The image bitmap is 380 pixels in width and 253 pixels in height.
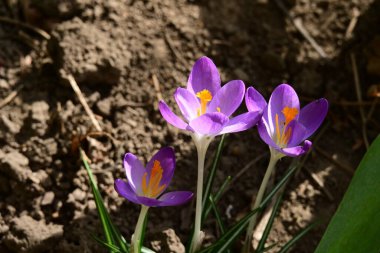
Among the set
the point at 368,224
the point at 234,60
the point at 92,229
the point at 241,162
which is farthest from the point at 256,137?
the point at 368,224

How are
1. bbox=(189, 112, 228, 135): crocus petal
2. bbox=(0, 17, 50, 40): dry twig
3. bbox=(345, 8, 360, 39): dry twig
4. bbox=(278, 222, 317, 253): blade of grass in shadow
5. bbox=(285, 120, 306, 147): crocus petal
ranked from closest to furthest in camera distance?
bbox=(189, 112, 228, 135): crocus petal
bbox=(285, 120, 306, 147): crocus petal
bbox=(278, 222, 317, 253): blade of grass in shadow
bbox=(0, 17, 50, 40): dry twig
bbox=(345, 8, 360, 39): dry twig

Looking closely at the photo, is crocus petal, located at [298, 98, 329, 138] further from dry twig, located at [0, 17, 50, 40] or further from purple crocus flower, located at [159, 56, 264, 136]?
dry twig, located at [0, 17, 50, 40]

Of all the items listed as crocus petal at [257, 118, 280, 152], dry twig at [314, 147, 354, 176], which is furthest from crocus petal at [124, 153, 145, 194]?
dry twig at [314, 147, 354, 176]

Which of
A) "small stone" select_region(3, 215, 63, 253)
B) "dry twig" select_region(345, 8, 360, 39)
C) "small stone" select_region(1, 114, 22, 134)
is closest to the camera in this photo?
"small stone" select_region(3, 215, 63, 253)

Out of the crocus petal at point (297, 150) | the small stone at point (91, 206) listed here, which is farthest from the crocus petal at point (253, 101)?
Result: the small stone at point (91, 206)

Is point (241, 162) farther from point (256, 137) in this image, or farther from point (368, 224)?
point (368, 224)

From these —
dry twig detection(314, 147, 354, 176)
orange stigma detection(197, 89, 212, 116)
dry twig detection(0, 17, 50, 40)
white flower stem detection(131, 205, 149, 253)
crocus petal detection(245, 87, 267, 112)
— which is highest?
crocus petal detection(245, 87, 267, 112)

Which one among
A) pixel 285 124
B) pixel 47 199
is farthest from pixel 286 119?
pixel 47 199
